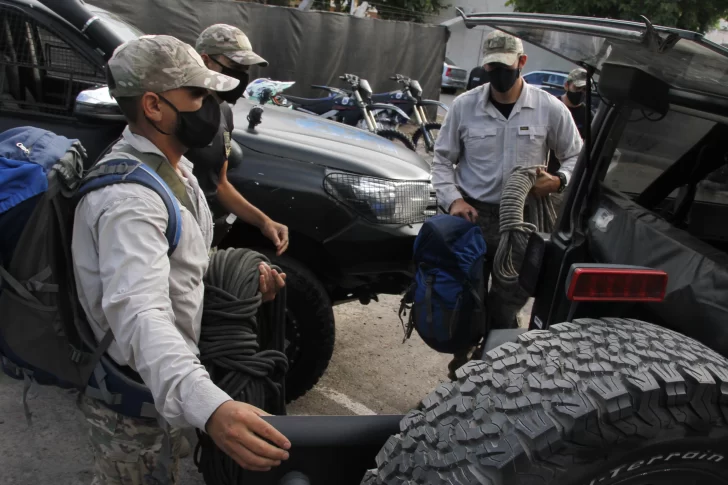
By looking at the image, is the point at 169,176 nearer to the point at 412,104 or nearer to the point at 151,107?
the point at 151,107

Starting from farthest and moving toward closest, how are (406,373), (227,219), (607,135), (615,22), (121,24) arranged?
(406,373) < (121,24) < (227,219) < (607,135) < (615,22)

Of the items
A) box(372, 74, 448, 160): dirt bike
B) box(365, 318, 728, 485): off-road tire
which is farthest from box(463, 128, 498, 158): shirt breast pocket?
box(372, 74, 448, 160): dirt bike

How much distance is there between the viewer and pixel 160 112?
6.34 feet

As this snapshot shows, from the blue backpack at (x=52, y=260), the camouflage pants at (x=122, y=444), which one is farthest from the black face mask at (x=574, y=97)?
the camouflage pants at (x=122, y=444)

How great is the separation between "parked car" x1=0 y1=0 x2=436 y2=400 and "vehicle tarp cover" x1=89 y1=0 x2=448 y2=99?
8580 mm

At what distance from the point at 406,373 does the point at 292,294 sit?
121 cm

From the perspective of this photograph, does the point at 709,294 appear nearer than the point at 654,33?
No

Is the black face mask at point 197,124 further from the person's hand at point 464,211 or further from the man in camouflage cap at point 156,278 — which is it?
the person's hand at point 464,211

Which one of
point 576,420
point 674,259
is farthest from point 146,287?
point 674,259

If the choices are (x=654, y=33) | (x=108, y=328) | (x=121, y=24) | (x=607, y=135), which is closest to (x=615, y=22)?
(x=654, y=33)

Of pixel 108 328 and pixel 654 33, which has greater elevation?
pixel 654 33

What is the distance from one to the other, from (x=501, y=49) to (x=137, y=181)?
94.8 inches

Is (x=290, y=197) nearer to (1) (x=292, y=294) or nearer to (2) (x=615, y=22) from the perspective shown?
(1) (x=292, y=294)

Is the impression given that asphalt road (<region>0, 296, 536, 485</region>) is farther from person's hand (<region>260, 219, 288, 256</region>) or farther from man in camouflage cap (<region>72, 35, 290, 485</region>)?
person's hand (<region>260, 219, 288, 256</region>)
